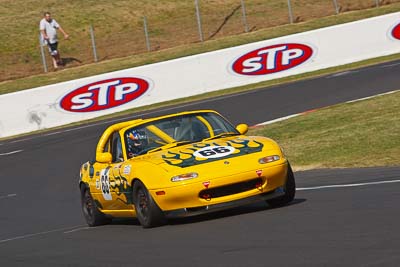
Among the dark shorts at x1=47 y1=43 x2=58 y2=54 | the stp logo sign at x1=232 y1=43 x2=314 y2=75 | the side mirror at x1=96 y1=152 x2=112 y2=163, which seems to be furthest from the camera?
the dark shorts at x1=47 y1=43 x2=58 y2=54

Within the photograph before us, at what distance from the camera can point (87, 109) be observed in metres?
30.6

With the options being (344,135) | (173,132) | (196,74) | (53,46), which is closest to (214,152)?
(173,132)

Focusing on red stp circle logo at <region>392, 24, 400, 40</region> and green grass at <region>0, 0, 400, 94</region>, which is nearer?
red stp circle logo at <region>392, 24, 400, 40</region>

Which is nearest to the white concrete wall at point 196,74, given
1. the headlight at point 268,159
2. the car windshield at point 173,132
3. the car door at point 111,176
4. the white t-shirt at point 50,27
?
the white t-shirt at point 50,27

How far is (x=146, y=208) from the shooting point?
10547 millimetres

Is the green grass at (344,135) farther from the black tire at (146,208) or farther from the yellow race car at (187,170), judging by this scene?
the black tire at (146,208)

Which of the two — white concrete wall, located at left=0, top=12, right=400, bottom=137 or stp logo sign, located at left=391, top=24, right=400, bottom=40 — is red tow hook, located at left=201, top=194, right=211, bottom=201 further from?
stp logo sign, located at left=391, top=24, right=400, bottom=40

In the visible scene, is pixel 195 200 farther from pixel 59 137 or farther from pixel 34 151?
pixel 59 137

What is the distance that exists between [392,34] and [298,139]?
54.4ft

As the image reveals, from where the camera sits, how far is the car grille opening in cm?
1026

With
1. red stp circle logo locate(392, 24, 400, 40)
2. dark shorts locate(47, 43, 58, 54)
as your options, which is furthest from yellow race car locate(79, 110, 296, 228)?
dark shorts locate(47, 43, 58, 54)

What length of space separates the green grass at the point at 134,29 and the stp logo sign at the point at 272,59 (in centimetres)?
512

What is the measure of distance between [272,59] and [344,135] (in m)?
15.2

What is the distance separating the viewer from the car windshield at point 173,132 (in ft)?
37.3
